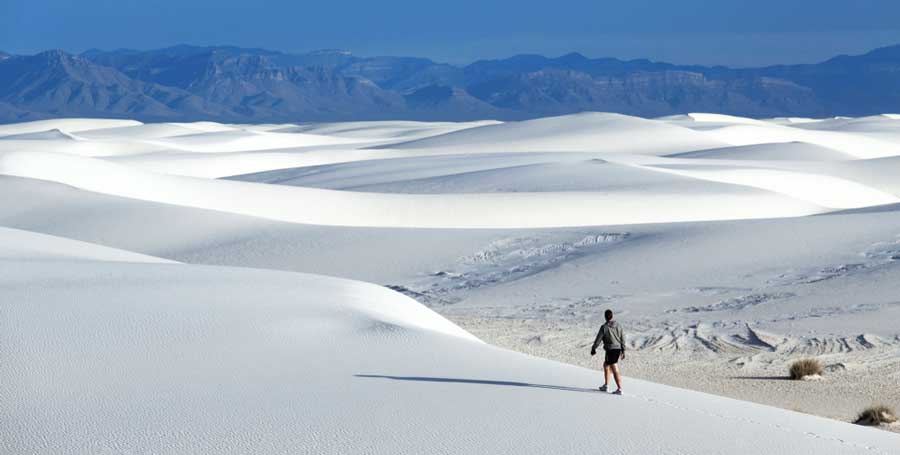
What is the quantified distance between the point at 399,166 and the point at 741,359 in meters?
38.9

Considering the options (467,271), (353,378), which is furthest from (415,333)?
(467,271)

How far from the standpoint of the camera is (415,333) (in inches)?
469

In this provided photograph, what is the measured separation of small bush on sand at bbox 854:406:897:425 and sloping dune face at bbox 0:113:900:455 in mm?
1270

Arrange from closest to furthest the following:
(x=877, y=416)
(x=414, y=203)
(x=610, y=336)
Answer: (x=610, y=336)
(x=877, y=416)
(x=414, y=203)

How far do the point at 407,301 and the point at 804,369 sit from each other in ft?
16.7

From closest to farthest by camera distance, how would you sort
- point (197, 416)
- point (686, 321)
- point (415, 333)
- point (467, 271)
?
point (197, 416) < point (415, 333) < point (686, 321) < point (467, 271)

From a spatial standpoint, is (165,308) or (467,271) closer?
(165,308)

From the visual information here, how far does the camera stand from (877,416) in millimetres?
11734

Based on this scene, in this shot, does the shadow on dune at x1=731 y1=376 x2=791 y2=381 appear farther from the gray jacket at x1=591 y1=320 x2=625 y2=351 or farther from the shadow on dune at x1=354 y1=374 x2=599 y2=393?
the gray jacket at x1=591 y1=320 x2=625 y2=351

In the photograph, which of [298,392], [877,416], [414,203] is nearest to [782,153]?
[414,203]

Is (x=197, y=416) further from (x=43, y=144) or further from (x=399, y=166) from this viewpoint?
(x=43, y=144)

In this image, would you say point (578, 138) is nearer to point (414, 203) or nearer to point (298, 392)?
point (414, 203)

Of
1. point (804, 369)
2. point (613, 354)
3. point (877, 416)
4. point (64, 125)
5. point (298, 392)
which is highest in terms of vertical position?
point (613, 354)

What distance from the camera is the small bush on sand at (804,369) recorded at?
1446cm
